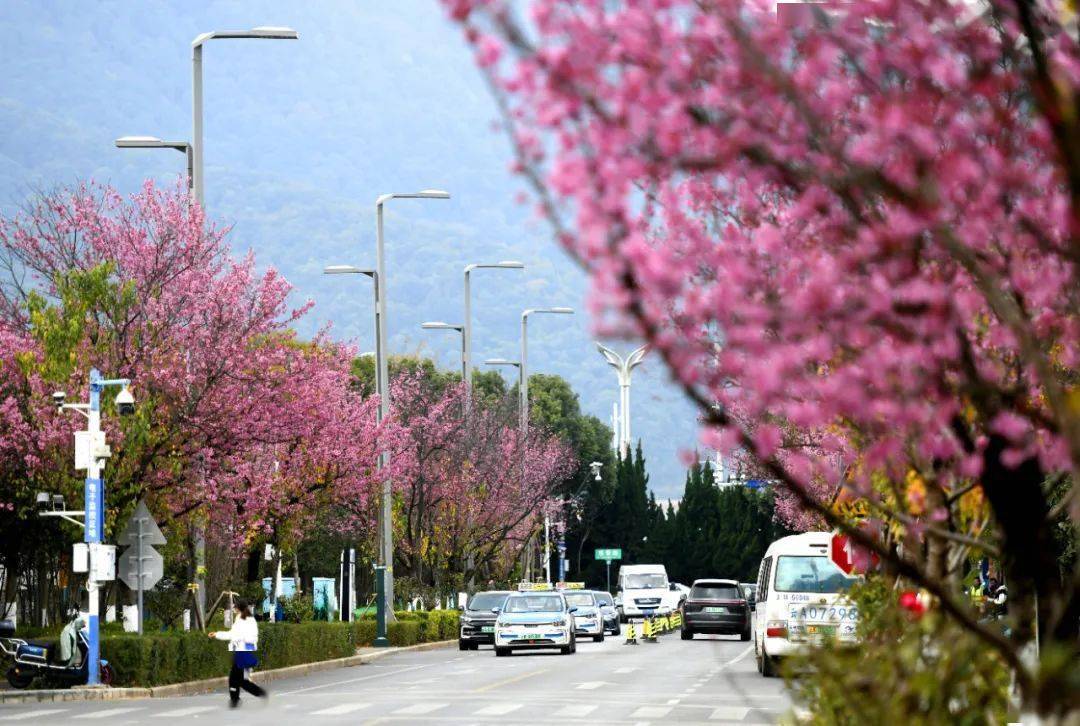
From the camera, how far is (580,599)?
61219mm

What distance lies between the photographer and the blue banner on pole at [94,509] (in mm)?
31312

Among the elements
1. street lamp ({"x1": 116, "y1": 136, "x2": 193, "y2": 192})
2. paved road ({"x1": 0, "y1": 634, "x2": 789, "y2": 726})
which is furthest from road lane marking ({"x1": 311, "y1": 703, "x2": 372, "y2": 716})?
street lamp ({"x1": 116, "y1": 136, "x2": 193, "y2": 192})

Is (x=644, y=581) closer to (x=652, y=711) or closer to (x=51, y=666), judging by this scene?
(x=51, y=666)

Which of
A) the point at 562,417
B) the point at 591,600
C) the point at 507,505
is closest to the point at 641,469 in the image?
the point at 562,417

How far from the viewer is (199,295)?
35.5 m

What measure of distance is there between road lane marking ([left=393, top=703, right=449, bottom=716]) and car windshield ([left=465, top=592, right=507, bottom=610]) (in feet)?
90.4

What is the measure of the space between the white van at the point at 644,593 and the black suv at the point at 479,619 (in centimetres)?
2182

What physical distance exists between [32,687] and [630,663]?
13.3 m

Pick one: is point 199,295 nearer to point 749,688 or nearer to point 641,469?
point 749,688

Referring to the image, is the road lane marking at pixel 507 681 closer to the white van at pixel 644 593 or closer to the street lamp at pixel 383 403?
the street lamp at pixel 383 403

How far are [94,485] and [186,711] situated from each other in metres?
5.76

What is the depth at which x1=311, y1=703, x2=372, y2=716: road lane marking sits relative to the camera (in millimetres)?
25734

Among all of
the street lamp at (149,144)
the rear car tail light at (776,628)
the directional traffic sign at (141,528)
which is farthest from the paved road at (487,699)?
the street lamp at (149,144)

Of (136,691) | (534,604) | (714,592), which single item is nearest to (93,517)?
(136,691)
